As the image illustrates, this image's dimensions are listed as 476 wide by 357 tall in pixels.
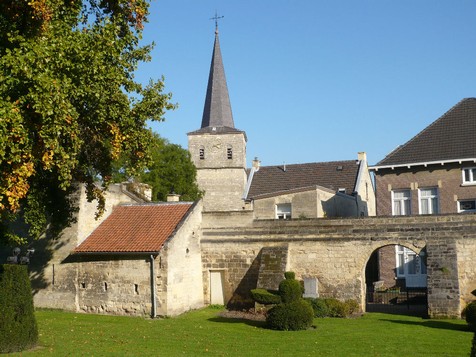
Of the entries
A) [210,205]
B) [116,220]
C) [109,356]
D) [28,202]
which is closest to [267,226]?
[116,220]

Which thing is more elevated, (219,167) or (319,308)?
(219,167)

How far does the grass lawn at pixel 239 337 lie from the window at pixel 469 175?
12.4 m

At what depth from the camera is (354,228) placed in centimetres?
Answer: 2677

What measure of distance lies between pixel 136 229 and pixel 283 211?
1319 centimetres

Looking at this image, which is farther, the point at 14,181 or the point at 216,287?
the point at 216,287

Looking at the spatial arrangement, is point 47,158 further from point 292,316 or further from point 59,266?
point 59,266

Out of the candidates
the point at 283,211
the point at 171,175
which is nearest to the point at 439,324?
the point at 283,211

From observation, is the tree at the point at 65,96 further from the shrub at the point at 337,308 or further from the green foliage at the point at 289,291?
the shrub at the point at 337,308

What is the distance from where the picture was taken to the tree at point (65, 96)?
1492 centimetres

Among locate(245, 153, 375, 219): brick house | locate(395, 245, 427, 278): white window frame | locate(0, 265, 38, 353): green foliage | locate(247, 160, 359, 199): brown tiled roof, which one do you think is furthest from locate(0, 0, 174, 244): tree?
locate(247, 160, 359, 199): brown tiled roof

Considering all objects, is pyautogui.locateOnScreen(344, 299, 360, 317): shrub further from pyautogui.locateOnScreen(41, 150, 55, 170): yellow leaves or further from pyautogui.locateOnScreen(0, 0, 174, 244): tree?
pyautogui.locateOnScreen(41, 150, 55, 170): yellow leaves

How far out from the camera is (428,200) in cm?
3416

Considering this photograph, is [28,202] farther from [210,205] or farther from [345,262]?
[210,205]

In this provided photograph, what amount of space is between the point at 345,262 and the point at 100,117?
46.9ft
